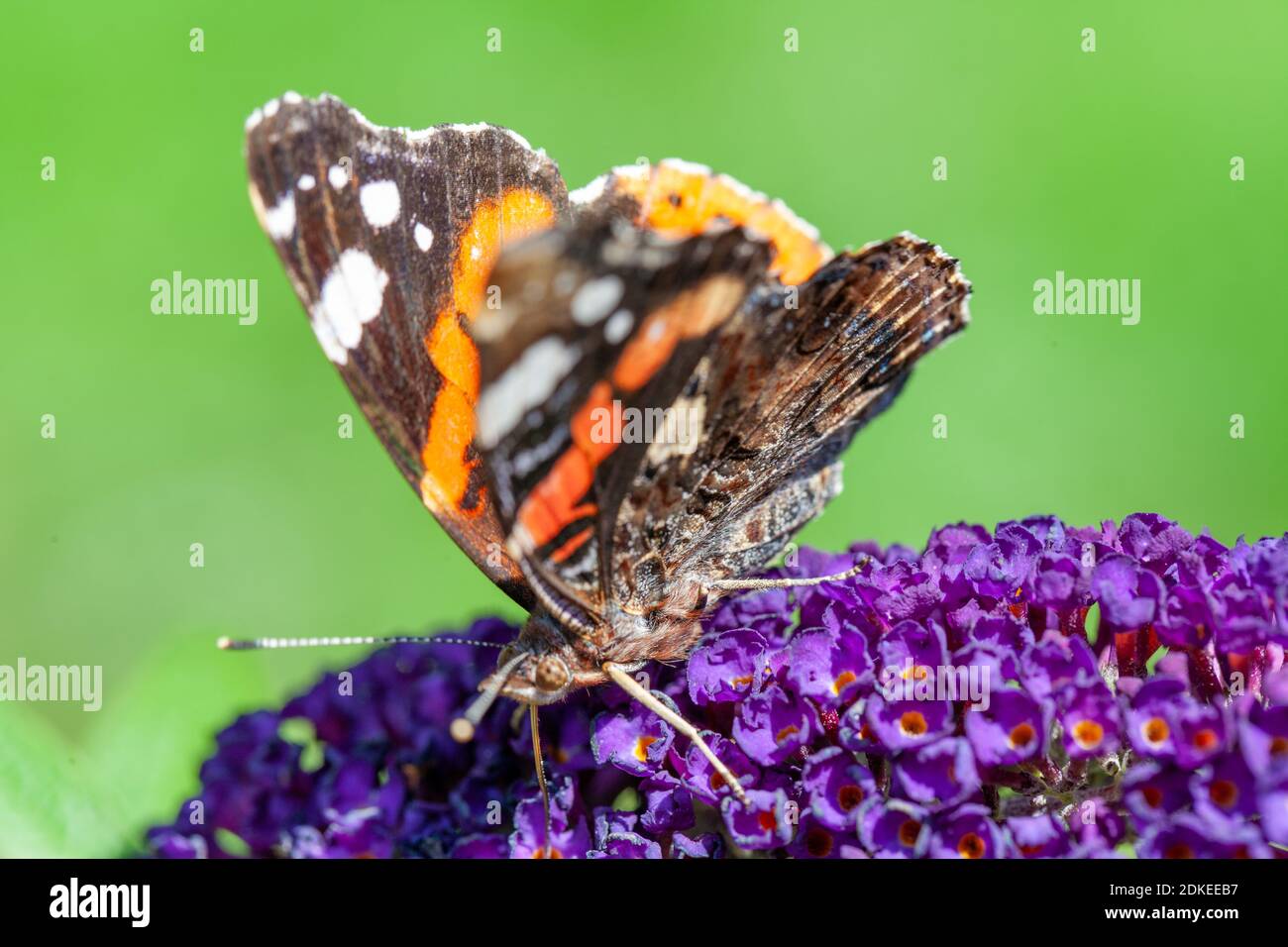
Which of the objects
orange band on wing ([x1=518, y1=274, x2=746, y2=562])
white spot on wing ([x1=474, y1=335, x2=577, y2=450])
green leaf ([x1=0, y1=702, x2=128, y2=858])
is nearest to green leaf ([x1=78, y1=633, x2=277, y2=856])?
green leaf ([x1=0, y1=702, x2=128, y2=858])

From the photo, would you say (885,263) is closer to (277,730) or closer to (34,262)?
(277,730)

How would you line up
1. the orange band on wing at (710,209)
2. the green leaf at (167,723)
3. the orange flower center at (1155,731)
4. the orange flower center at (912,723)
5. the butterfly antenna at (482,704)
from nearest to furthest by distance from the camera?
1. the orange flower center at (1155,731)
2. the orange flower center at (912,723)
3. the butterfly antenna at (482,704)
4. the orange band on wing at (710,209)
5. the green leaf at (167,723)

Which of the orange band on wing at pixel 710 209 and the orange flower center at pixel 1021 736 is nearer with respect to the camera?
the orange flower center at pixel 1021 736

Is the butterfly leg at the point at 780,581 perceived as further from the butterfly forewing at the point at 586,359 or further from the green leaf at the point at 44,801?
the green leaf at the point at 44,801

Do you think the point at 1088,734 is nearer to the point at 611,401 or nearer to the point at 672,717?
the point at 672,717

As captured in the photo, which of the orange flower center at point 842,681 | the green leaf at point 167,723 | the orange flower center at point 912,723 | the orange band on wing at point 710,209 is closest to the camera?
the orange flower center at point 912,723

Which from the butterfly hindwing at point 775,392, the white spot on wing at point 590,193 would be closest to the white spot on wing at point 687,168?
the white spot on wing at point 590,193
